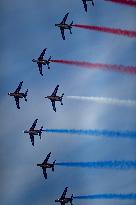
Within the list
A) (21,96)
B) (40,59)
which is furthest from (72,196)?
(40,59)

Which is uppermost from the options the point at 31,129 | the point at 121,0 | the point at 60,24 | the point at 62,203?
the point at 60,24

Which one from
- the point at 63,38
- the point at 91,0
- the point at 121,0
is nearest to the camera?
the point at 121,0

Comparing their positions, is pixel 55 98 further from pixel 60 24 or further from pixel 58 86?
pixel 60 24

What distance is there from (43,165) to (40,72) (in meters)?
21.4

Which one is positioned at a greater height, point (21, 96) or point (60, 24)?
point (60, 24)

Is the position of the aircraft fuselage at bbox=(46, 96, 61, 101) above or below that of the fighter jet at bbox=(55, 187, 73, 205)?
above

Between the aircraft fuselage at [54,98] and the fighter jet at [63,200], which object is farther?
the aircraft fuselage at [54,98]

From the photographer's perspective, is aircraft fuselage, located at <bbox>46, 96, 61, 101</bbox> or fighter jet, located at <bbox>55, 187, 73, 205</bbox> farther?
aircraft fuselage, located at <bbox>46, 96, 61, 101</bbox>

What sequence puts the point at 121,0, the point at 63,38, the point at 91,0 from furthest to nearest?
the point at 63,38 → the point at 91,0 → the point at 121,0

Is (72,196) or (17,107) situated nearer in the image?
(72,196)

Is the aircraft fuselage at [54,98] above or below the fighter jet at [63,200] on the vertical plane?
above

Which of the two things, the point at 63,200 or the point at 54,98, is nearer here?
the point at 63,200

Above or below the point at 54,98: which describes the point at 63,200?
below

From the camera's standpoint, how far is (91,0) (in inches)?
3413
